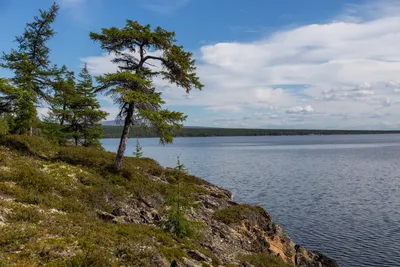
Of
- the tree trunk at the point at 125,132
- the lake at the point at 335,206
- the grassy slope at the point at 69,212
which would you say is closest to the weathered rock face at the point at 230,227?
the grassy slope at the point at 69,212

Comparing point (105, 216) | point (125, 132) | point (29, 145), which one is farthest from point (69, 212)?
point (29, 145)

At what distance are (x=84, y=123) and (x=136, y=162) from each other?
11891mm

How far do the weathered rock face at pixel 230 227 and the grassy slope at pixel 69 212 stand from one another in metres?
1.18

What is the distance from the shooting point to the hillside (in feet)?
40.3

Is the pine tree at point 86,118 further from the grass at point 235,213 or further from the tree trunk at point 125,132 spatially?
the grass at point 235,213

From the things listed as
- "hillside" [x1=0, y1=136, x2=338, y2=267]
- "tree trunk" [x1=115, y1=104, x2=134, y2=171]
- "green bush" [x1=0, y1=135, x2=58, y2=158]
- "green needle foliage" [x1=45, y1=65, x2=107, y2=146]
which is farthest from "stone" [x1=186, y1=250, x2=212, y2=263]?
"green needle foliage" [x1=45, y1=65, x2=107, y2=146]

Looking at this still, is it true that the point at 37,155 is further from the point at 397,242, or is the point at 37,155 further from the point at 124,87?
the point at 397,242

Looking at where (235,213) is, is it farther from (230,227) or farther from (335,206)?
(335,206)

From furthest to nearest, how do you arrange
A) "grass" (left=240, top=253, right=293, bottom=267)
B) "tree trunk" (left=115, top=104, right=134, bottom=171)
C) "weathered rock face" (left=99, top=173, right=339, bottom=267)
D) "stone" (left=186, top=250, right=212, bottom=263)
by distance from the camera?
"tree trunk" (left=115, top=104, right=134, bottom=171), "grass" (left=240, top=253, right=293, bottom=267), "weathered rock face" (left=99, top=173, right=339, bottom=267), "stone" (left=186, top=250, right=212, bottom=263)

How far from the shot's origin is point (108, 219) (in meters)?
18.1

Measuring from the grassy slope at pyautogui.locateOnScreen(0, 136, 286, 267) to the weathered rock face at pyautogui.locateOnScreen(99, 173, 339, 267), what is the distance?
1.18m

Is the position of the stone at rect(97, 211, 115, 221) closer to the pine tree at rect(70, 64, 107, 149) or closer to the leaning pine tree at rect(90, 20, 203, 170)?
the leaning pine tree at rect(90, 20, 203, 170)

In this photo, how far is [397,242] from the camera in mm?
31328

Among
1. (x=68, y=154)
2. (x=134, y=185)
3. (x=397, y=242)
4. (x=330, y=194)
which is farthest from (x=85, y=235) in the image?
(x=330, y=194)
